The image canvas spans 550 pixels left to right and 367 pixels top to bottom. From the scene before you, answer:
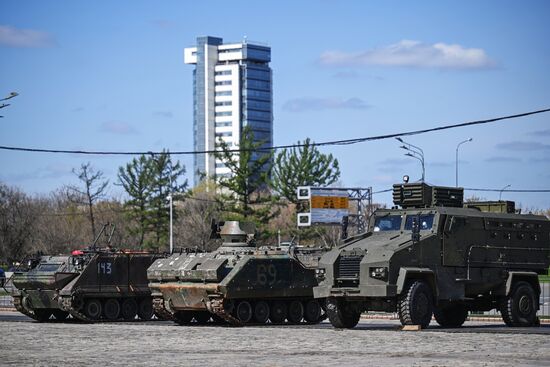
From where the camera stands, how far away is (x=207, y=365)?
19047 mm

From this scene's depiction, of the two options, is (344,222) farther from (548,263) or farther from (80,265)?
(80,265)

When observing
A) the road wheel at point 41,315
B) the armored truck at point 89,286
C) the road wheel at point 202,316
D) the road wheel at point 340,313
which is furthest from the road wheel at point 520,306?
the road wheel at point 41,315

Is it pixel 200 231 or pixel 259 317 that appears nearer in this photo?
pixel 259 317

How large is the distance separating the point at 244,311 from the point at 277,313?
1.15 m

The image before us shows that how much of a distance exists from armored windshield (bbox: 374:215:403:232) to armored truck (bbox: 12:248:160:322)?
34.9 ft

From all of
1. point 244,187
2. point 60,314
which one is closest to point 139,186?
point 244,187

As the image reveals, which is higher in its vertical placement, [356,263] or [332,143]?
[332,143]

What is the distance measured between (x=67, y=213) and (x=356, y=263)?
84.0 m

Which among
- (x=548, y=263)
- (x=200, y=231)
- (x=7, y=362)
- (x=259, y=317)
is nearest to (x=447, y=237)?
(x=548, y=263)

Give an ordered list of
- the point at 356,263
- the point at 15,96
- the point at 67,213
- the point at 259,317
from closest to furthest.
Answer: the point at 356,263
the point at 259,317
the point at 15,96
the point at 67,213

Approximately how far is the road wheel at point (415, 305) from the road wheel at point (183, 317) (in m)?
9.06

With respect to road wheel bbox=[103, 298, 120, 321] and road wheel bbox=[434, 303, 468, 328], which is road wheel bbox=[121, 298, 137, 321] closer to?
road wheel bbox=[103, 298, 120, 321]

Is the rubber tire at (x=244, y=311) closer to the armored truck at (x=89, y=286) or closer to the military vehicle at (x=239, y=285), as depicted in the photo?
the military vehicle at (x=239, y=285)

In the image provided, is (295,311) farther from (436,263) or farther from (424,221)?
(436,263)
